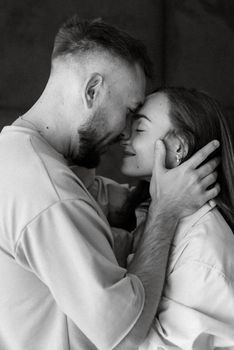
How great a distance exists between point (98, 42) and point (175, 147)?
1.03 feet

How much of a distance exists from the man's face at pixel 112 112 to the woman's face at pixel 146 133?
0.03 meters

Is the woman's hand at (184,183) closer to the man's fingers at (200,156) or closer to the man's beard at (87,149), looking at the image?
the man's fingers at (200,156)

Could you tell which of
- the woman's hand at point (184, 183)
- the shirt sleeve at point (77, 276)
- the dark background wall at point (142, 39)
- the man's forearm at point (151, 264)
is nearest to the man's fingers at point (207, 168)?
the woman's hand at point (184, 183)

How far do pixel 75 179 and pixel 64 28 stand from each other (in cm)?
45

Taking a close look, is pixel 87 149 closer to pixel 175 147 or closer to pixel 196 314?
pixel 175 147

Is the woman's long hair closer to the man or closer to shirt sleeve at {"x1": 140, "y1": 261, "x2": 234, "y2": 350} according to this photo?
the man

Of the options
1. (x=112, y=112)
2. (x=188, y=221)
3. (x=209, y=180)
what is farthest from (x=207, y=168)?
(x=112, y=112)

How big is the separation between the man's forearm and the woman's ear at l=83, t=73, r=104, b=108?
29 centimetres

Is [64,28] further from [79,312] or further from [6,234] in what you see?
[79,312]

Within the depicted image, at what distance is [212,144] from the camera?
5.01ft

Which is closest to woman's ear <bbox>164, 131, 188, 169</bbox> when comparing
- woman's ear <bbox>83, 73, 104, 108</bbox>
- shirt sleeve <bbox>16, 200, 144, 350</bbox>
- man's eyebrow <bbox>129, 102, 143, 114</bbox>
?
man's eyebrow <bbox>129, 102, 143, 114</bbox>

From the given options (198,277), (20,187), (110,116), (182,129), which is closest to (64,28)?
(110,116)

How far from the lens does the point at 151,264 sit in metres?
1.37

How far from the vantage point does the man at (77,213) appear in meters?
1.21
